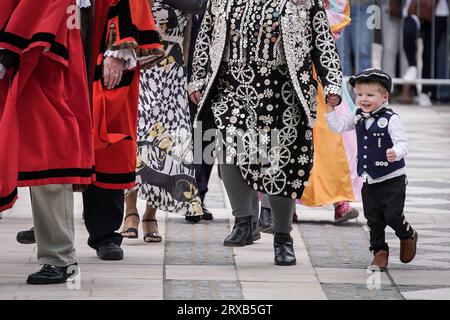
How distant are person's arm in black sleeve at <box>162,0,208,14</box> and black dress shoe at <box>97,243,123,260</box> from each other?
4.86 ft

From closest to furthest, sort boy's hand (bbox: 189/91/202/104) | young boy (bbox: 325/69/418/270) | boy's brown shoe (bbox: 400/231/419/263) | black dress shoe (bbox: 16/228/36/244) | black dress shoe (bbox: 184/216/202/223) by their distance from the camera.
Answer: young boy (bbox: 325/69/418/270) < boy's brown shoe (bbox: 400/231/419/263) < boy's hand (bbox: 189/91/202/104) < black dress shoe (bbox: 16/228/36/244) < black dress shoe (bbox: 184/216/202/223)

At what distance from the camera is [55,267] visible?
265 inches

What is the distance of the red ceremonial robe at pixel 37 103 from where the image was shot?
6516 mm

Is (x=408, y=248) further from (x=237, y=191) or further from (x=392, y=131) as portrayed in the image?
(x=237, y=191)

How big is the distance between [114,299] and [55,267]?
517 millimetres

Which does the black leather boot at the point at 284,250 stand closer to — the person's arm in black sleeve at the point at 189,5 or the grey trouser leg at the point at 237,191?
the grey trouser leg at the point at 237,191

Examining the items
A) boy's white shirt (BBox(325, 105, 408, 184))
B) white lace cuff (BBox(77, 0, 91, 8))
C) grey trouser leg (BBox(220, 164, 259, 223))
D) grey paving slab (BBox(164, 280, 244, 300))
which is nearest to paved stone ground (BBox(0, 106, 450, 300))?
grey paving slab (BBox(164, 280, 244, 300))

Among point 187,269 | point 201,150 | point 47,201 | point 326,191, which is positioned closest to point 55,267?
point 47,201

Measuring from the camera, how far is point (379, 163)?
7273 mm

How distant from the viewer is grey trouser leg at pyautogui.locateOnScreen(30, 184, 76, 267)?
666 cm

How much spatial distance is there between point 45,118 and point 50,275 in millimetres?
722

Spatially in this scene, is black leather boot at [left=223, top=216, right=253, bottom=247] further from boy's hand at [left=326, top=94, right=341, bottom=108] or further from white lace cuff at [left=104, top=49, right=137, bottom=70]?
white lace cuff at [left=104, top=49, right=137, bottom=70]

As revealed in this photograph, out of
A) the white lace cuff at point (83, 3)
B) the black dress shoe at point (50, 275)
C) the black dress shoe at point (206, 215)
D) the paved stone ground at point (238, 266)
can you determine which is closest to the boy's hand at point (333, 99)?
the paved stone ground at point (238, 266)
